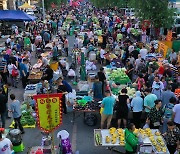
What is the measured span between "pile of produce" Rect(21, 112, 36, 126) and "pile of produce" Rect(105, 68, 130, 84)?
422 cm

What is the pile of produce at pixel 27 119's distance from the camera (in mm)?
11586

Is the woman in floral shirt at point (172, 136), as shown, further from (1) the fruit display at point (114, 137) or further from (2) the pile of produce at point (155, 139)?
(1) the fruit display at point (114, 137)

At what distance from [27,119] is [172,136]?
563cm

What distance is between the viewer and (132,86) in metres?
13.2

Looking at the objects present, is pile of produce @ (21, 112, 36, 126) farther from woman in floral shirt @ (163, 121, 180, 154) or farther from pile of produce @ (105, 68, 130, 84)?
woman in floral shirt @ (163, 121, 180, 154)

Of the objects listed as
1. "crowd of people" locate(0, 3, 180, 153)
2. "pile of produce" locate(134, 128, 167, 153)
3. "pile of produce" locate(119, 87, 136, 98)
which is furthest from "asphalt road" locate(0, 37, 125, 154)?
"pile of produce" locate(119, 87, 136, 98)

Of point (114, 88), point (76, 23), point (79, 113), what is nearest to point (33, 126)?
point (79, 113)

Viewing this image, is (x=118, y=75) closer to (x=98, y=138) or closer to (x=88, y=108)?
(x=88, y=108)

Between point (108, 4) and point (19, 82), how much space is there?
1561 inches

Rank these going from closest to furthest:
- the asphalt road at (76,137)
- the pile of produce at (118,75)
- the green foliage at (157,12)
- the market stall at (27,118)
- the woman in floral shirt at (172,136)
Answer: the woman in floral shirt at (172,136) → the asphalt road at (76,137) → the market stall at (27,118) → the pile of produce at (118,75) → the green foliage at (157,12)

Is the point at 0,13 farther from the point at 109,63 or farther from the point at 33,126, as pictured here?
the point at 33,126

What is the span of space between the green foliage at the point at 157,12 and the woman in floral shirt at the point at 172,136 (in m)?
17.6

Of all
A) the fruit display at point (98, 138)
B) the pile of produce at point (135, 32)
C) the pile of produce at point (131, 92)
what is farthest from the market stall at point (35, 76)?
the pile of produce at point (135, 32)

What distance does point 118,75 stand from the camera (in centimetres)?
1452
